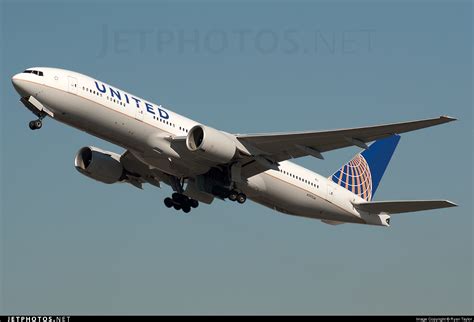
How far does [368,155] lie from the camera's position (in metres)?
48.0

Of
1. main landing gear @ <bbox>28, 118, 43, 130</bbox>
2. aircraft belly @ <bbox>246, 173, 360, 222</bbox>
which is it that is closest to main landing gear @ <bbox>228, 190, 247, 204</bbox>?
aircraft belly @ <bbox>246, 173, 360, 222</bbox>

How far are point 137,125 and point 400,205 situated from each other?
12412 mm

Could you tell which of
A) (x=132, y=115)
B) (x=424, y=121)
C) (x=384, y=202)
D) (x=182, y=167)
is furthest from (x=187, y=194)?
(x=424, y=121)

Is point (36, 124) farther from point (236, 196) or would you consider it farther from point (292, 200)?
point (292, 200)

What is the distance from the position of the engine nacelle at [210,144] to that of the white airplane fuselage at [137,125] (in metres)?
0.97

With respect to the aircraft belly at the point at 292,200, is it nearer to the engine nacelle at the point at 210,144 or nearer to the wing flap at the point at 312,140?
the wing flap at the point at 312,140

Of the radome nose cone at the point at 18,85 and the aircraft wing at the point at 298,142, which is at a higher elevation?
the radome nose cone at the point at 18,85

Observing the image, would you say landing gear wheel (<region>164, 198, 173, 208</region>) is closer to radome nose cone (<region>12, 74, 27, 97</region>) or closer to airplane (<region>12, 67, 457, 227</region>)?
airplane (<region>12, 67, 457, 227</region>)

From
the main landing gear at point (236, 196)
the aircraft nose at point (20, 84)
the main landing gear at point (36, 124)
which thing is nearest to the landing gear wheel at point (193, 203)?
the main landing gear at point (236, 196)

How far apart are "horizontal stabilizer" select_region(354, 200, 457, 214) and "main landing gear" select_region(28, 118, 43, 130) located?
15089 millimetres

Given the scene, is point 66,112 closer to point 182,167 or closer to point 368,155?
point 182,167

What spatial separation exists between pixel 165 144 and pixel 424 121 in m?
10.6

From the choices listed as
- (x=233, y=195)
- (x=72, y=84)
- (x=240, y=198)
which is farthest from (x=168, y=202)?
(x=72, y=84)

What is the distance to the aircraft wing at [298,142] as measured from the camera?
36981 millimetres
